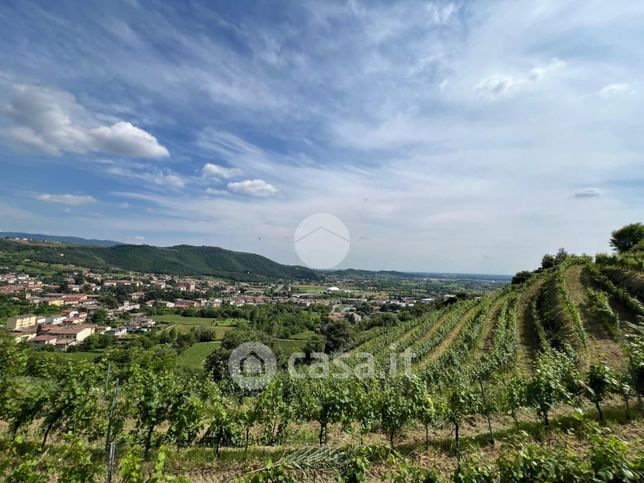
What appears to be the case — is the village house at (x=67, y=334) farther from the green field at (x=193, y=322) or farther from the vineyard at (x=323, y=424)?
the vineyard at (x=323, y=424)

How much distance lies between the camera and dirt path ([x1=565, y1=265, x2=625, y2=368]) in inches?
493

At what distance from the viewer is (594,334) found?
50.8 ft

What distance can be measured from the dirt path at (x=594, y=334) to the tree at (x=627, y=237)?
15.4 meters

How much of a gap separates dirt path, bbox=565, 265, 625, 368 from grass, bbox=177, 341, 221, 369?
45.5m

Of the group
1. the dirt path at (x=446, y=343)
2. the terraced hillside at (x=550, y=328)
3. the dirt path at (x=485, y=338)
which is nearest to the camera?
the terraced hillside at (x=550, y=328)

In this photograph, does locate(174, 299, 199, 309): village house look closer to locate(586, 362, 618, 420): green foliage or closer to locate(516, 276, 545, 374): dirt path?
locate(516, 276, 545, 374): dirt path

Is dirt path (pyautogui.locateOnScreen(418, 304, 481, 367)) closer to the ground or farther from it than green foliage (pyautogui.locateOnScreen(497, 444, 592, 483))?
closer to the ground

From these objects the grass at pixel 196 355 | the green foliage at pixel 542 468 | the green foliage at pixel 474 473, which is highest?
the green foliage at pixel 542 468

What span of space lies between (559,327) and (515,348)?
312 cm

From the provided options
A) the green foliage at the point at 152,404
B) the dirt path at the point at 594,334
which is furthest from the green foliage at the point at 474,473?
the dirt path at the point at 594,334

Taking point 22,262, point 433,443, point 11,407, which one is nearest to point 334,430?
point 433,443

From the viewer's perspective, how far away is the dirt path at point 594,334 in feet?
41.1

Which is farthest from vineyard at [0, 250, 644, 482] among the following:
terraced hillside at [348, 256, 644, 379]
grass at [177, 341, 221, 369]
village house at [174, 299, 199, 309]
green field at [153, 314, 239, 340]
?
village house at [174, 299, 199, 309]

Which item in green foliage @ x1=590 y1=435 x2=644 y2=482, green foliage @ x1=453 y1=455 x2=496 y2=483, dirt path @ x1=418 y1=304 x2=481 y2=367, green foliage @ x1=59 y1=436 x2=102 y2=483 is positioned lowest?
dirt path @ x1=418 y1=304 x2=481 y2=367
